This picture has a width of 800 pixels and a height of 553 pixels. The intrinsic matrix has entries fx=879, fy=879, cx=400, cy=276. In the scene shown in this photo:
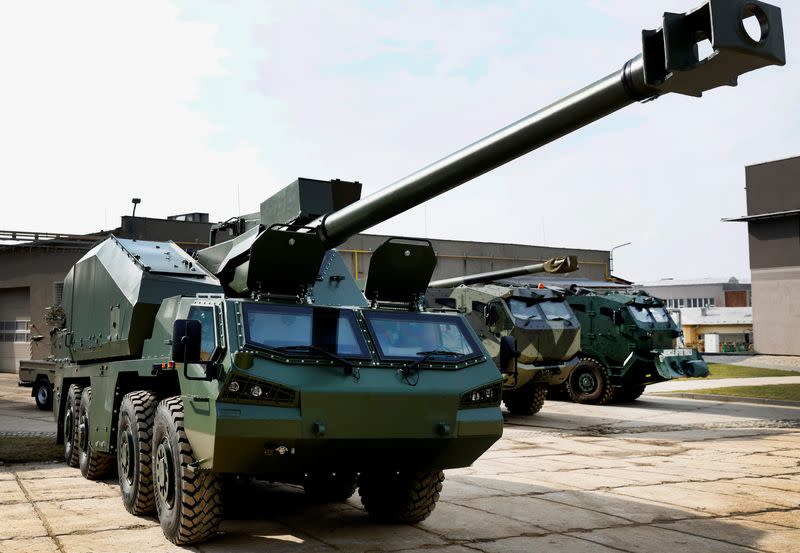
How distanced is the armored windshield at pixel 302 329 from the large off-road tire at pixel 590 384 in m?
12.7

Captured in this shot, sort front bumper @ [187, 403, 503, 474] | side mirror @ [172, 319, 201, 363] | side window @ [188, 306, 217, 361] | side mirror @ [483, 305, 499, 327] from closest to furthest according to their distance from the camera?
1. front bumper @ [187, 403, 503, 474]
2. side mirror @ [172, 319, 201, 363]
3. side window @ [188, 306, 217, 361]
4. side mirror @ [483, 305, 499, 327]

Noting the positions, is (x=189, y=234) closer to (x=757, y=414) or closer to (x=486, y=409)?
(x=757, y=414)

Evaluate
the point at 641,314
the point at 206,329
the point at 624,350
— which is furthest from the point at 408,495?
the point at 641,314

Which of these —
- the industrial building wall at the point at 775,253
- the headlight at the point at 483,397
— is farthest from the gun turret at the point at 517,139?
the industrial building wall at the point at 775,253

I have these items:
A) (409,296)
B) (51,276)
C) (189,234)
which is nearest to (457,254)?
(189,234)

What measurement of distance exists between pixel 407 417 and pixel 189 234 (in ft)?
73.9

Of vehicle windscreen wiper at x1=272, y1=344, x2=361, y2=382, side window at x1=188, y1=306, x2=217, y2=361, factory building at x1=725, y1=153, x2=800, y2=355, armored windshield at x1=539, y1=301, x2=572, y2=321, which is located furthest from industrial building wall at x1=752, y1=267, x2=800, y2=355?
side window at x1=188, y1=306, x2=217, y2=361

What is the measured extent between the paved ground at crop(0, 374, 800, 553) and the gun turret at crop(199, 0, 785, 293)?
1995 millimetres

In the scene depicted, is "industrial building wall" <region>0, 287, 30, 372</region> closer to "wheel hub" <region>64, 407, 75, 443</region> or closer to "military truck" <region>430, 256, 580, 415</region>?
"military truck" <region>430, 256, 580, 415</region>

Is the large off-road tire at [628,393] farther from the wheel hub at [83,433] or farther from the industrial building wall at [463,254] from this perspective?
the wheel hub at [83,433]

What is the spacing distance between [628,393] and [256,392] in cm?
1493

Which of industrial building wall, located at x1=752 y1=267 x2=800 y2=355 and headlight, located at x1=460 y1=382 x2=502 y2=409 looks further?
industrial building wall, located at x1=752 y1=267 x2=800 y2=355

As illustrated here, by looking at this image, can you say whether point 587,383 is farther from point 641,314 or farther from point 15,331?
point 15,331

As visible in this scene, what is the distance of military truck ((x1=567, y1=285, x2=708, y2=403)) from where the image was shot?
61.1 ft
